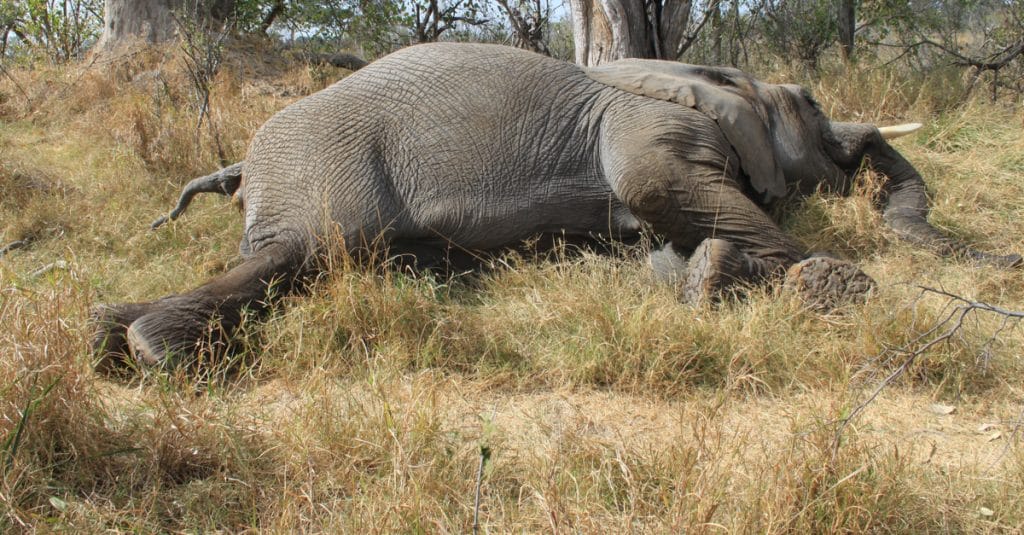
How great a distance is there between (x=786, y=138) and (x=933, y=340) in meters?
2.66

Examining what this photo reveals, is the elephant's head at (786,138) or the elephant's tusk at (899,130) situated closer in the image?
the elephant's head at (786,138)

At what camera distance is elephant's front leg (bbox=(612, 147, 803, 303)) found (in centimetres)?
450

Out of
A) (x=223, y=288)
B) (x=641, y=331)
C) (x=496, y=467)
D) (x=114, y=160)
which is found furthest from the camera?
(x=114, y=160)

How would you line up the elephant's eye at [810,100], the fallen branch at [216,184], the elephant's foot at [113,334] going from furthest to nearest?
the elephant's eye at [810,100], the fallen branch at [216,184], the elephant's foot at [113,334]

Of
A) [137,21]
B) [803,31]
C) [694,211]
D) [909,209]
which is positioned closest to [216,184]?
[694,211]

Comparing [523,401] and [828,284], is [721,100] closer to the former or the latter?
[828,284]

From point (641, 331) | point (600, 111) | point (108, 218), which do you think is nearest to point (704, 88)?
point (600, 111)

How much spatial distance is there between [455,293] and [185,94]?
5.08 meters

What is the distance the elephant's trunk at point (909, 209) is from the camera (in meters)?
4.93

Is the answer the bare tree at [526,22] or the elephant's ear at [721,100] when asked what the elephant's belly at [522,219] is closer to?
the elephant's ear at [721,100]

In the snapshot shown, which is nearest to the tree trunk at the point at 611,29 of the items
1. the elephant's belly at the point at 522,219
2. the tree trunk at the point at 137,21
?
the elephant's belly at the point at 522,219

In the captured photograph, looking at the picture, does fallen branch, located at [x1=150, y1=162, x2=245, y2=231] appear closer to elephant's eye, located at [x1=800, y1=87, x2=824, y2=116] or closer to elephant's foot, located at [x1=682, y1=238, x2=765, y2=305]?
elephant's foot, located at [x1=682, y1=238, x2=765, y2=305]

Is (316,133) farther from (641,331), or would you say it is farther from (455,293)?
(641,331)

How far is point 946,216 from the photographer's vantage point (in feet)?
18.2
